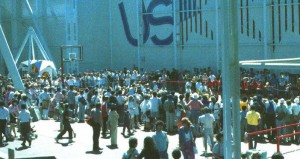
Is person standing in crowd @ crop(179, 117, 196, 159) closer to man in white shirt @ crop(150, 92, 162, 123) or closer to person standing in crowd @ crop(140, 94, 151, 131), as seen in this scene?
man in white shirt @ crop(150, 92, 162, 123)

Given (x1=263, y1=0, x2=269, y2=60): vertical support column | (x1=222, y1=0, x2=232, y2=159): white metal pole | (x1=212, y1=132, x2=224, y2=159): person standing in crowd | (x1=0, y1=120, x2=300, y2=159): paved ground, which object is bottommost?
(x1=0, y1=120, x2=300, y2=159): paved ground

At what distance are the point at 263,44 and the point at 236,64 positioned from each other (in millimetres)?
27924

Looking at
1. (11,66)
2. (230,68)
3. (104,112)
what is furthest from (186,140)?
(11,66)

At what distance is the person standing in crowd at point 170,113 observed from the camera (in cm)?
2031

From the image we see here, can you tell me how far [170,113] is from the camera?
67.2 feet

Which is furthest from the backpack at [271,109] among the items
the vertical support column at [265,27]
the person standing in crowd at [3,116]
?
the vertical support column at [265,27]

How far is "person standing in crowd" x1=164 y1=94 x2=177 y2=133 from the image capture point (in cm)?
2031

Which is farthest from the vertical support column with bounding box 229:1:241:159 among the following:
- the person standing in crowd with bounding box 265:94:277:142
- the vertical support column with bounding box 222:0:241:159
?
the person standing in crowd with bounding box 265:94:277:142

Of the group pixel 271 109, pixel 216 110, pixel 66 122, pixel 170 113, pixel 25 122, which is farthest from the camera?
pixel 170 113

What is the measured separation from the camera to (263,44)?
34.9 metres

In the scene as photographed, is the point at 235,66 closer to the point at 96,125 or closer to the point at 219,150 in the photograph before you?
the point at 219,150

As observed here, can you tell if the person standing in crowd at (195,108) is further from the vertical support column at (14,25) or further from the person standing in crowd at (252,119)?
the vertical support column at (14,25)

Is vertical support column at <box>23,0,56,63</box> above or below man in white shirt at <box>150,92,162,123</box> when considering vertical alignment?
above

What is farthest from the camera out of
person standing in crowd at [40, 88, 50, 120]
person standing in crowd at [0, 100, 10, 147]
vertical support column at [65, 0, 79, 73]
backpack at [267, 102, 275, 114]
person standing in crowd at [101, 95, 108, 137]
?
vertical support column at [65, 0, 79, 73]
